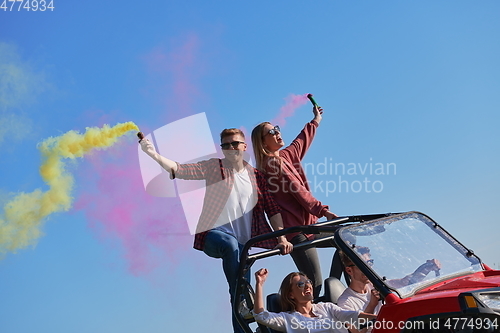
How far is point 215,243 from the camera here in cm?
522

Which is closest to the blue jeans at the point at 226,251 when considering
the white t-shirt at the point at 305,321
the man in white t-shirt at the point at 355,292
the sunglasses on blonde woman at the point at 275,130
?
the white t-shirt at the point at 305,321

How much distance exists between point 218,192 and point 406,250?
2.02 meters

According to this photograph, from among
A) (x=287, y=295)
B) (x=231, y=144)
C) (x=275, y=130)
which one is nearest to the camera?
(x=287, y=295)

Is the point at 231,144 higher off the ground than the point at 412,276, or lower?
higher

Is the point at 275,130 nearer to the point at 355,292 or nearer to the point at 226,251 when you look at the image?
the point at 226,251

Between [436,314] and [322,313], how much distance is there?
1187 mm

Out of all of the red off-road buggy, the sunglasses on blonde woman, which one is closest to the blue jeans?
the red off-road buggy

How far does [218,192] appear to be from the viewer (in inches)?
217

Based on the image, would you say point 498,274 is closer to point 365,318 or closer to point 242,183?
point 365,318

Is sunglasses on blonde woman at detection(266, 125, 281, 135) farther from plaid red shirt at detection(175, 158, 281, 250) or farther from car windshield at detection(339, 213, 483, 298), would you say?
car windshield at detection(339, 213, 483, 298)

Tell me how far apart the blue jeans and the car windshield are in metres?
1.44

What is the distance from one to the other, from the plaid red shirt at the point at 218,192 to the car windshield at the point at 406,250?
1242mm

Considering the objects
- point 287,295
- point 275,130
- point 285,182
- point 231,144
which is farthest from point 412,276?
point 275,130

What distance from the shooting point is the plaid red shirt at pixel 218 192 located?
5.40 meters
